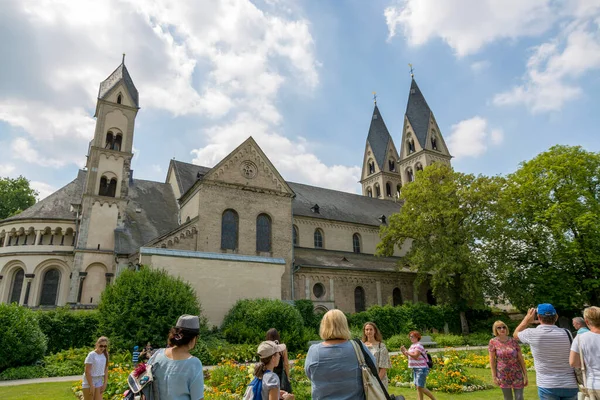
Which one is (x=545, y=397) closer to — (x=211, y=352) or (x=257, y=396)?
(x=257, y=396)

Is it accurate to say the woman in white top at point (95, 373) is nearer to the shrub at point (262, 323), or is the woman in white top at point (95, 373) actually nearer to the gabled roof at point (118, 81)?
the shrub at point (262, 323)

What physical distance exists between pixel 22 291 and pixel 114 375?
1965 centimetres

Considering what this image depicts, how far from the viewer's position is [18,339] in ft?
47.6

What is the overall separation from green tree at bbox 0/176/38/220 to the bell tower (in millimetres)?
17624

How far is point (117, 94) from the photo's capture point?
105ft

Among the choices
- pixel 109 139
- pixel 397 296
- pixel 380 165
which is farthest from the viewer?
pixel 380 165

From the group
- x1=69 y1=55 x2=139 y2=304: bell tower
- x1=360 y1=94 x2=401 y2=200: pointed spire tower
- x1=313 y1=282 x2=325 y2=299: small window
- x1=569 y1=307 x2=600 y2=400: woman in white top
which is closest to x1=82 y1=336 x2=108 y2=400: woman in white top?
x1=569 y1=307 x2=600 y2=400: woman in white top

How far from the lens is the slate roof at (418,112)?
53.4 m

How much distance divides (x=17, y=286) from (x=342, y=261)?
23.7m

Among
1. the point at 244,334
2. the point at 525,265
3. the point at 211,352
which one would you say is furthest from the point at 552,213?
the point at 211,352

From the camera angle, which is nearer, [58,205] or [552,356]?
[552,356]

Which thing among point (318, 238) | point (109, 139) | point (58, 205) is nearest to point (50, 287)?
point (58, 205)

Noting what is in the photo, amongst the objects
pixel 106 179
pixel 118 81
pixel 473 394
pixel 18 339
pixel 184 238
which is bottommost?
pixel 473 394

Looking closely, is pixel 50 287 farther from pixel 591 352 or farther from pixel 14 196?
pixel 591 352
